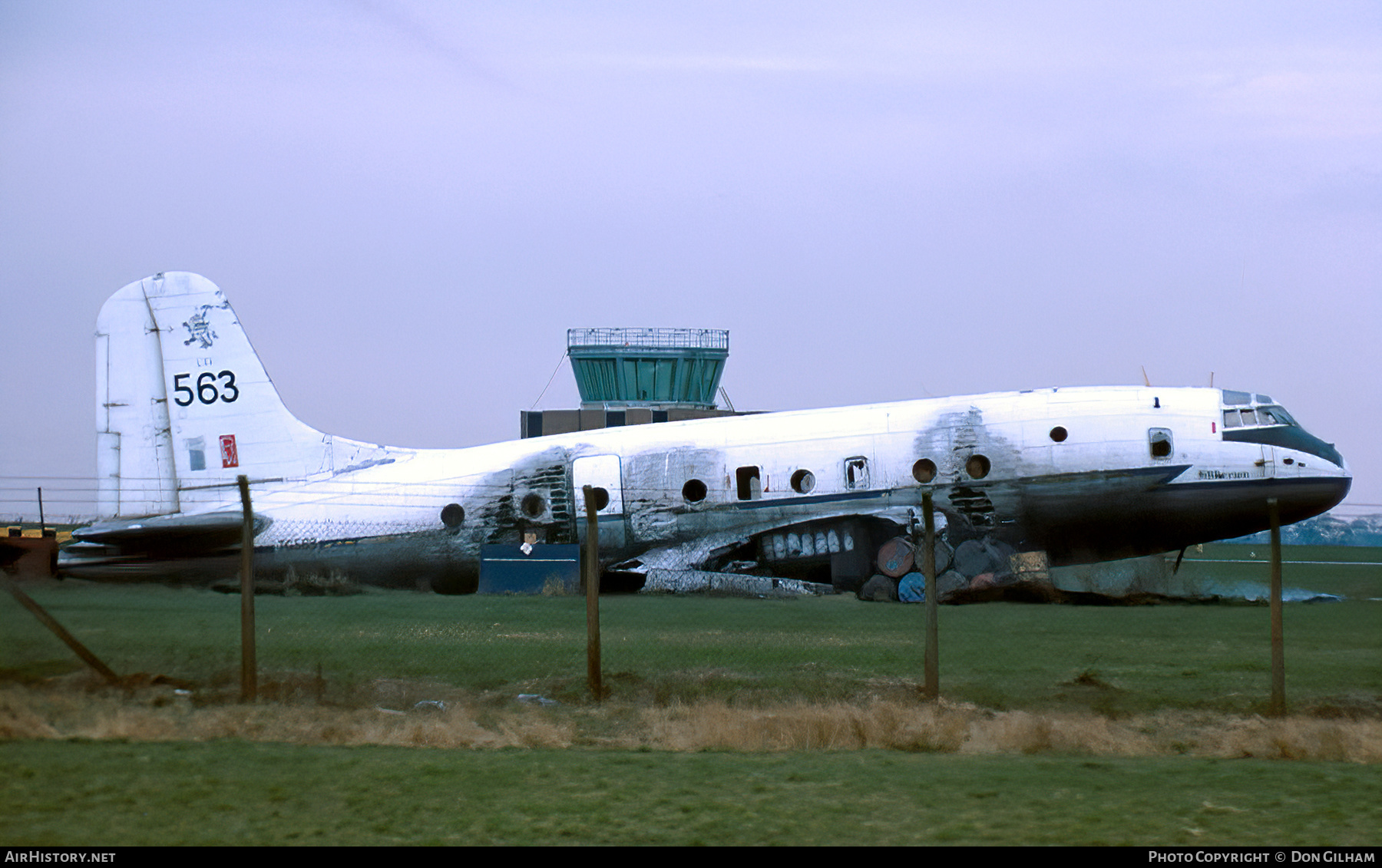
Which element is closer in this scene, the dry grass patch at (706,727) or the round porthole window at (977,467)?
the dry grass patch at (706,727)

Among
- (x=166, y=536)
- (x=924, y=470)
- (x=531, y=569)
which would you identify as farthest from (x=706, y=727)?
(x=166, y=536)

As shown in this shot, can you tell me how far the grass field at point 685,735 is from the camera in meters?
8.50

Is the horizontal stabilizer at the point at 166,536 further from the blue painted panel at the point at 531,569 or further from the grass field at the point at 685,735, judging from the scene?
the blue painted panel at the point at 531,569

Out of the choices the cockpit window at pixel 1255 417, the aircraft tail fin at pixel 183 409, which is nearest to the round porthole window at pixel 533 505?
the aircraft tail fin at pixel 183 409

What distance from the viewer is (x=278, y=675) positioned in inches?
585

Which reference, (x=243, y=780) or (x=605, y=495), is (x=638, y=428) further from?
(x=243, y=780)

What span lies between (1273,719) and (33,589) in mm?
15002

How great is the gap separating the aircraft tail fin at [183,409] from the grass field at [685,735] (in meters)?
7.65

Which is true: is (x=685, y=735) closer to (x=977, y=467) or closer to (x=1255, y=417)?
(x=977, y=467)

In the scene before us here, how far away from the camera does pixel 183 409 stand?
28984 mm

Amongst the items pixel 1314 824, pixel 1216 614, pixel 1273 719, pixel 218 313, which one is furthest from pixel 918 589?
pixel 1314 824

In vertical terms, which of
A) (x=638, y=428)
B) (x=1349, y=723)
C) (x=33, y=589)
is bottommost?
(x=1349, y=723)

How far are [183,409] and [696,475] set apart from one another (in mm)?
11410

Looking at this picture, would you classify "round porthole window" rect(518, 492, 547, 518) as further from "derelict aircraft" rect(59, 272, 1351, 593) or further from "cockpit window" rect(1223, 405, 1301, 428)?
"cockpit window" rect(1223, 405, 1301, 428)
